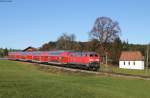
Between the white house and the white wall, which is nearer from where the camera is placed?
the white wall

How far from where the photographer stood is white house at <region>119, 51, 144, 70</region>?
117188 mm

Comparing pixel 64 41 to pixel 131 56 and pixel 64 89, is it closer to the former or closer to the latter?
pixel 131 56

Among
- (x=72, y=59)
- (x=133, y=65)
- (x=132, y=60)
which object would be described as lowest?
(x=133, y=65)

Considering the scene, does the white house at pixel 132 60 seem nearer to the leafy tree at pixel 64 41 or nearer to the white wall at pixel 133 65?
the white wall at pixel 133 65

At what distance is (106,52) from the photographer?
116 metres

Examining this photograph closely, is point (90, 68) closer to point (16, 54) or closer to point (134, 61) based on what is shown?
point (16, 54)

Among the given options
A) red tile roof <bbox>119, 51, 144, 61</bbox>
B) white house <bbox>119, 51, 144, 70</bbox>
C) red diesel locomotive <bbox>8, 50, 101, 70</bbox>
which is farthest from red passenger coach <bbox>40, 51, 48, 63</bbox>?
red tile roof <bbox>119, 51, 144, 61</bbox>

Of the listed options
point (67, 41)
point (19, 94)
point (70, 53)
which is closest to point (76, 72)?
point (70, 53)

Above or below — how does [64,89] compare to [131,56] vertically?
below

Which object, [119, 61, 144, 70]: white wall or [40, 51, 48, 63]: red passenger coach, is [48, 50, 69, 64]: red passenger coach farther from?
[119, 61, 144, 70]: white wall

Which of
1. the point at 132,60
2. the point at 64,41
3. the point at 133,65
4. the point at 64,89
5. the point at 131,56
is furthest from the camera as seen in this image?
the point at 64,41

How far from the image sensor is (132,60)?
391ft

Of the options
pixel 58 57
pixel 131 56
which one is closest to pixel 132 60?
pixel 131 56

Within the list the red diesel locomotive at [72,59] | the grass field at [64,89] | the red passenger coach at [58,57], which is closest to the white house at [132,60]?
the red diesel locomotive at [72,59]
